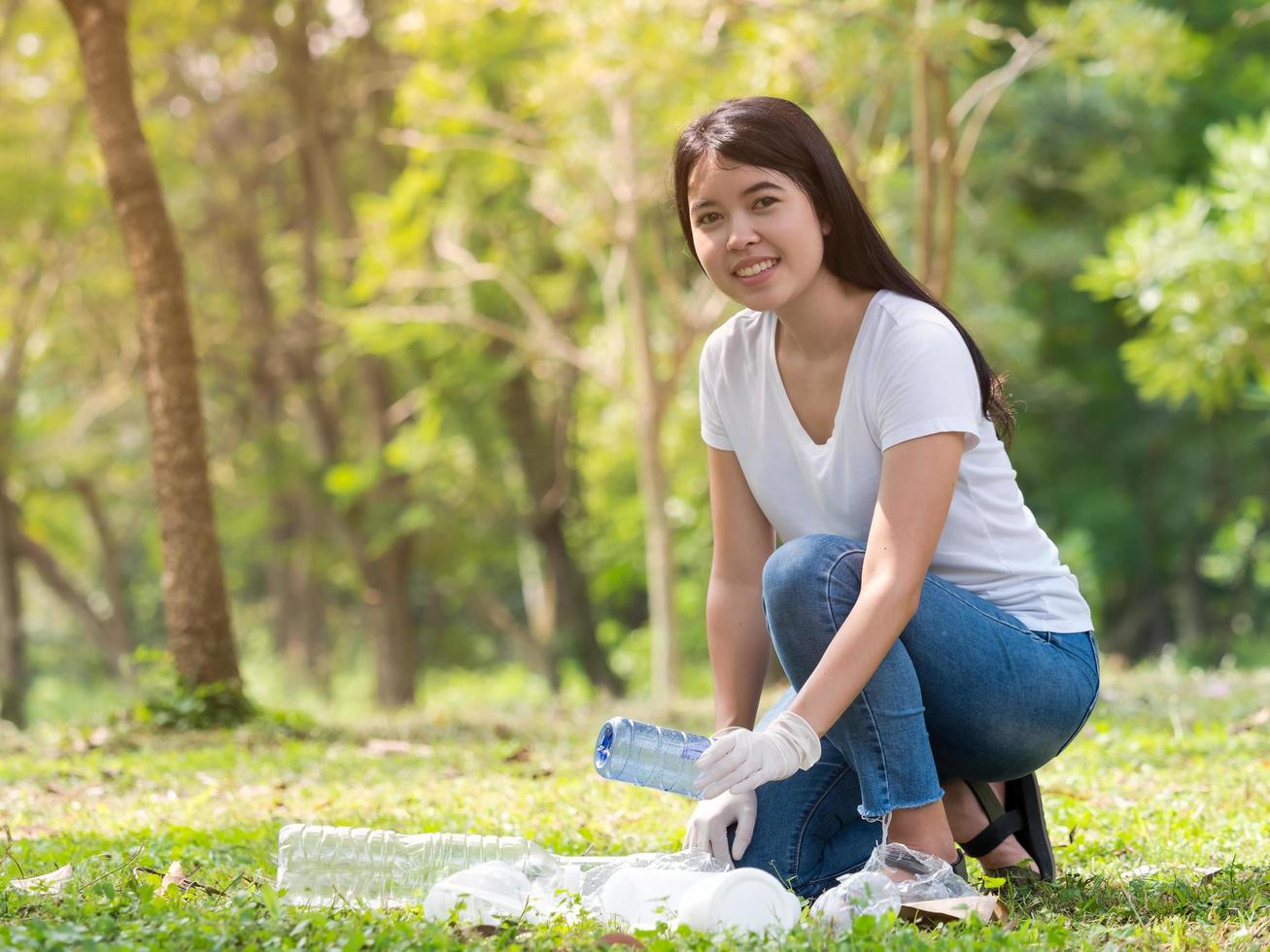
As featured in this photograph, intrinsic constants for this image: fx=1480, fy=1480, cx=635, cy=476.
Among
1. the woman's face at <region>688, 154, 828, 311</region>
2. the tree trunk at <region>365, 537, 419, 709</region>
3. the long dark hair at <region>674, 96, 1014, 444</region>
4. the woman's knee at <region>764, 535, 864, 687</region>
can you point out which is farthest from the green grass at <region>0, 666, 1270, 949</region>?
the tree trunk at <region>365, 537, 419, 709</region>

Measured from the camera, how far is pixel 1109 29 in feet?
25.6

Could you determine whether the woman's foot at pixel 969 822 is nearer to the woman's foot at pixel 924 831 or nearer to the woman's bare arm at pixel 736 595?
the woman's foot at pixel 924 831

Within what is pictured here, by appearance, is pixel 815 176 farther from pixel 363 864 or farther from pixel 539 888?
pixel 363 864

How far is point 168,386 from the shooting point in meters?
6.70

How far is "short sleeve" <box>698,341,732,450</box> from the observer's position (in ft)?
11.3

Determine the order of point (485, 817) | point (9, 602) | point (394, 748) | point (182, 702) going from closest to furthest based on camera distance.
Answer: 1. point (485, 817)
2. point (394, 748)
3. point (182, 702)
4. point (9, 602)

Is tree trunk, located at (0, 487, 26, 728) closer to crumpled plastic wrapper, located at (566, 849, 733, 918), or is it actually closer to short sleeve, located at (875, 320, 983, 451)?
crumpled plastic wrapper, located at (566, 849, 733, 918)

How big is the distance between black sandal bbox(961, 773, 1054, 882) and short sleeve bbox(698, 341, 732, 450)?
938 mm

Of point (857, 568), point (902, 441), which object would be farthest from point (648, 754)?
point (902, 441)

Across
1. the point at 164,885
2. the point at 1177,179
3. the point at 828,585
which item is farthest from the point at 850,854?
the point at 1177,179

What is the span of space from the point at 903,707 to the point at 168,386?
15.6 ft

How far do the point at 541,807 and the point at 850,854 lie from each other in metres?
1.26

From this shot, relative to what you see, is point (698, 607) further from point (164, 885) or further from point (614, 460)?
point (164, 885)

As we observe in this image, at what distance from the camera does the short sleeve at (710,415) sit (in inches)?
135
